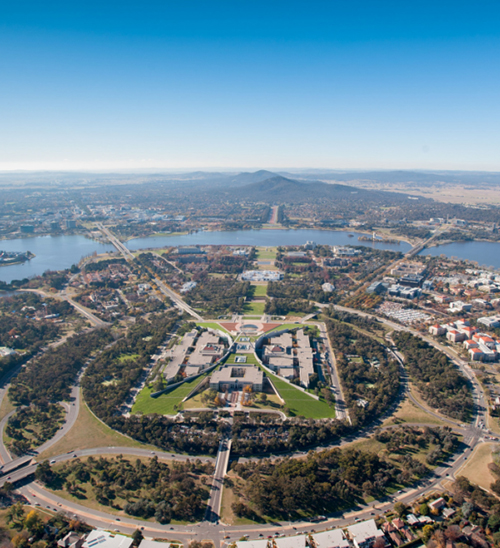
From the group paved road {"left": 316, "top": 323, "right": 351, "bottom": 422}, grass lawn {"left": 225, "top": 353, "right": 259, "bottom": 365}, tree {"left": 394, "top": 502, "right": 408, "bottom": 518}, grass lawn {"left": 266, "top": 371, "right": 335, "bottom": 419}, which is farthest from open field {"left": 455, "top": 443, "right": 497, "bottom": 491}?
grass lawn {"left": 225, "top": 353, "right": 259, "bottom": 365}

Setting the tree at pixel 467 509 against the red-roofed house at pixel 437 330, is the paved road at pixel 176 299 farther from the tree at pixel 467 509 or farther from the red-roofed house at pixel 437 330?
the tree at pixel 467 509

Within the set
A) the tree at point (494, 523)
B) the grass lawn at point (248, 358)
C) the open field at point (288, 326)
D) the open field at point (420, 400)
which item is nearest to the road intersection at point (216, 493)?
the open field at point (420, 400)

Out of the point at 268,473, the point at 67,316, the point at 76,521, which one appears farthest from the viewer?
the point at 67,316

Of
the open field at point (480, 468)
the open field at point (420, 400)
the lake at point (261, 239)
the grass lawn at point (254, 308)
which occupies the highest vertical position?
the lake at point (261, 239)

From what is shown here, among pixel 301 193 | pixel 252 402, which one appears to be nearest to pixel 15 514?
pixel 252 402

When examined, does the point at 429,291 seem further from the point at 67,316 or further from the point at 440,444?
the point at 67,316

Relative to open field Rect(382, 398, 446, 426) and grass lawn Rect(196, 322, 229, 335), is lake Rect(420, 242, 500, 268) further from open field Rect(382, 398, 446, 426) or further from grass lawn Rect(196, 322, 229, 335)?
grass lawn Rect(196, 322, 229, 335)

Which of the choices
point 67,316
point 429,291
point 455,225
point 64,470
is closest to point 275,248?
point 429,291
